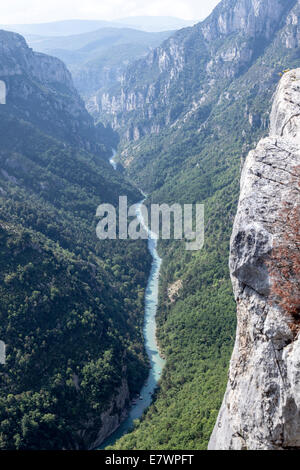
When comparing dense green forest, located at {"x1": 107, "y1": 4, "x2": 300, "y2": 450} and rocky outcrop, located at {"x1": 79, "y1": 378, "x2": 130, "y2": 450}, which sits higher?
dense green forest, located at {"x1": 107, "y1": 4, "x2": 300, "y2": 450}

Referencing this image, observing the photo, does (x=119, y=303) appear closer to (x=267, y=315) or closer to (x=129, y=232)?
(x=129, y=232)

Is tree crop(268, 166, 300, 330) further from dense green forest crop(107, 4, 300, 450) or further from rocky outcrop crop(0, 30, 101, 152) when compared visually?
rocky outcrop crop(0, 30, 101, 152)

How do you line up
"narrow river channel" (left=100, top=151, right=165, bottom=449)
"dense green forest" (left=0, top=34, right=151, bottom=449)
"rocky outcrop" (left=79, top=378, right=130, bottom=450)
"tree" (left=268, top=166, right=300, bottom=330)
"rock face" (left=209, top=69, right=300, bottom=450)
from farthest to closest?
"narrow river channel" (left=100, top=151, right=165, bottom=449)
"rocky outcrop" (left=79, top=378, right=130, bottom=450)
"dense green forest" (left=0, top=34, right=151, bottom=449)
"tree" (left=268, top=166, right=300, bottom=330)
"rock face" (left=209, top=69, right=300, bottom=450)

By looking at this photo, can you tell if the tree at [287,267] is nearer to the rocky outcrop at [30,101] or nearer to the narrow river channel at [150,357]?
the narrow river channel at [150,357]

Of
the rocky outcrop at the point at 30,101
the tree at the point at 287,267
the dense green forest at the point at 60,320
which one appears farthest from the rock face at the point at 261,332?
the rocky outcrop at the point at 30,101

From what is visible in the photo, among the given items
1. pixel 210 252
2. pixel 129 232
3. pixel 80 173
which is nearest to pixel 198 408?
pixel 210 252

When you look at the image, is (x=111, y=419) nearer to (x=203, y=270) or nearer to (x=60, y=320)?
(x=60, y=320)

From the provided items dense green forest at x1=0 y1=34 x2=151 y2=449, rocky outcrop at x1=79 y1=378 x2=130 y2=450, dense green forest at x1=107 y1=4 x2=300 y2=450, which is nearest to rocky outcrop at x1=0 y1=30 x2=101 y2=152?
dense green forest at x1=107 y1=4 x2=300 y2=450
